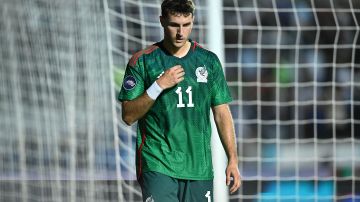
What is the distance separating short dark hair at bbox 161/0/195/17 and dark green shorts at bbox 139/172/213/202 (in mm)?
779

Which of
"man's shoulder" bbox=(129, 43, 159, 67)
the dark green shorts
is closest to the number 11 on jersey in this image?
"man's shoulder" bbox=(129, 43, 159, 67)

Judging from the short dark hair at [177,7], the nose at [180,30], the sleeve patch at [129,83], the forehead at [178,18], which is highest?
the short dark hair at [177,7]

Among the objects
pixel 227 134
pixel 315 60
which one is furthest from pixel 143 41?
pixel 227 134

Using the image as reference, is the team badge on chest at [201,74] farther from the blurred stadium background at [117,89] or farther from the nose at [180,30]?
the blurred stadium background at [117,89]

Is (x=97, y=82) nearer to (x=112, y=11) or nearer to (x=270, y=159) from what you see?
(x=112, y=11)

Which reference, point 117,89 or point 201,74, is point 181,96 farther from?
point 117,89

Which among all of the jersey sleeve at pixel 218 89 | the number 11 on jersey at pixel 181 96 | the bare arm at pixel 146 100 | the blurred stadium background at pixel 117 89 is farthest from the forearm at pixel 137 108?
the blurred stadium background at pixel 117 89

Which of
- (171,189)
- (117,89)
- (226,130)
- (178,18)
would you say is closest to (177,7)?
(178,18)

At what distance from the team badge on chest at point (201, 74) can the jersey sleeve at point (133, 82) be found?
0.26 metres

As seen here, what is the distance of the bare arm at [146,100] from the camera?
16.9 ft

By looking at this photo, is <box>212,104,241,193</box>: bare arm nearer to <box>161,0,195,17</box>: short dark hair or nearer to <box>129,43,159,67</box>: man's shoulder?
<box>129,43,159,67</box>: man's shoulder

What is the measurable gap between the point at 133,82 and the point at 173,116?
25 centimetres

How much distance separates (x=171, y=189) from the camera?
17.4 ft

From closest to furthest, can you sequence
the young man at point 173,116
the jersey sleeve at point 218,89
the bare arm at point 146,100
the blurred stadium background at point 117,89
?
the bare arm at point 146,100
the young man at point 173,116
the jersey sleeve at point 218,89
the blurred stadium background at point 117,89
